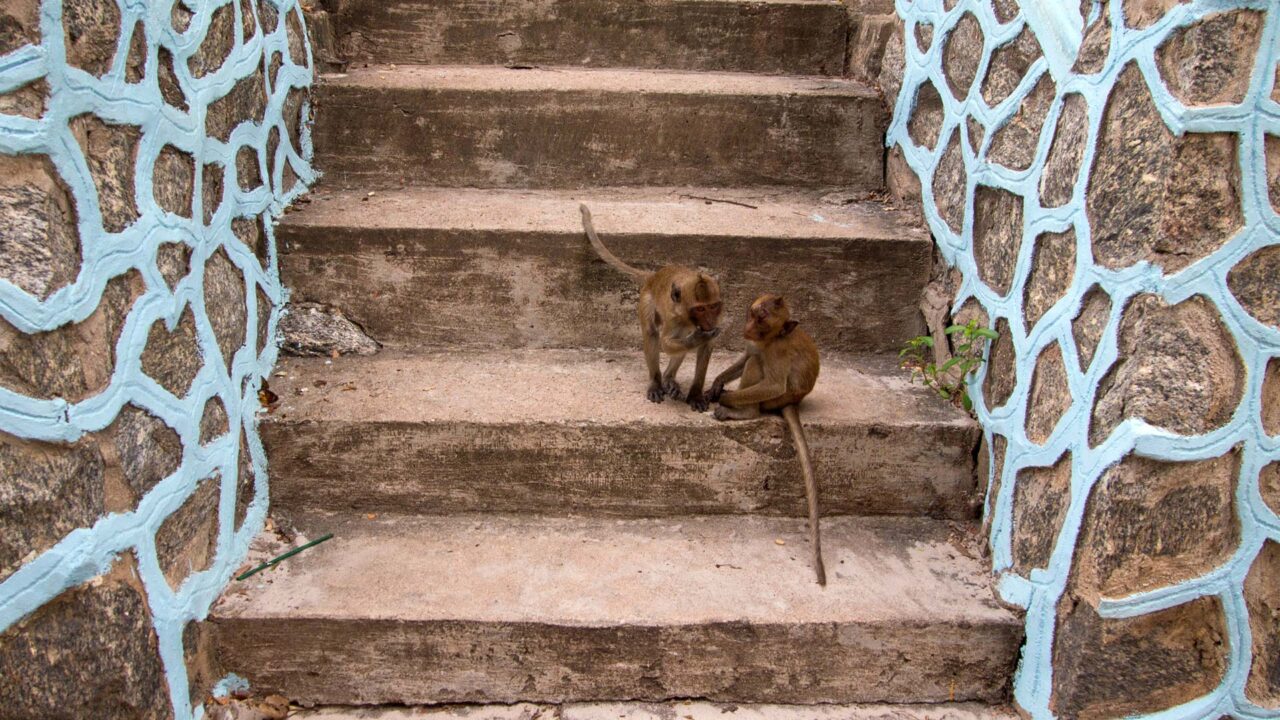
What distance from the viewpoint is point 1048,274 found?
2330 mm

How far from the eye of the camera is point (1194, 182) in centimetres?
190

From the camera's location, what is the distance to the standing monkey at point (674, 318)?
8.86 feet

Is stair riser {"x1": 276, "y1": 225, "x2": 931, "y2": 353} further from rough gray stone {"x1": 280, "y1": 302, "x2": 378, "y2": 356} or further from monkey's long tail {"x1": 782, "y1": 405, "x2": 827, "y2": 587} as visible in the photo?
monkey's long tail {"x1": 782, "y1": 405, "x2": 827, "y2": 587}

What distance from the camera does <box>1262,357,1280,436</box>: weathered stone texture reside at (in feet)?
6.41

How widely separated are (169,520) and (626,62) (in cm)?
289

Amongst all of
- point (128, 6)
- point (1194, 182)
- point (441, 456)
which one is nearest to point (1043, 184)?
Answer: point (1194, 182)

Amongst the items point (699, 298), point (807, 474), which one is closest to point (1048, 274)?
point (807, 474)

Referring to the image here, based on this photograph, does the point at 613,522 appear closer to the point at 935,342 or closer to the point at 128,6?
the point at 935,342

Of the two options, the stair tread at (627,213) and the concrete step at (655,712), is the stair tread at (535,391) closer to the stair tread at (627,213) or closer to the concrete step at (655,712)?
the stair tread at (627,213)

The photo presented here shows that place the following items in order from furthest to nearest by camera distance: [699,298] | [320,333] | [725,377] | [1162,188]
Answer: [320,333]
[725,377]
[699,298]
[1162,188]

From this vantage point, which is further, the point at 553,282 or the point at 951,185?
the point at 553,282

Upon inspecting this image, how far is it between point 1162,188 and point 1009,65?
89 centimetres

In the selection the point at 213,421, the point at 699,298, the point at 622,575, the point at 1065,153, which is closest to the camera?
the point at 1065,153

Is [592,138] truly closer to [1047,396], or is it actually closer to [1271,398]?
[1047,396]
